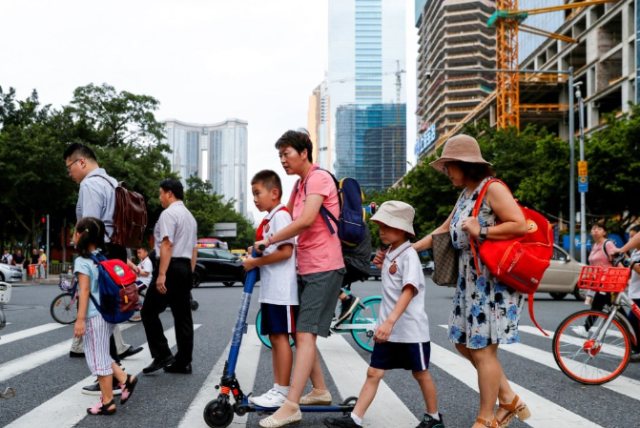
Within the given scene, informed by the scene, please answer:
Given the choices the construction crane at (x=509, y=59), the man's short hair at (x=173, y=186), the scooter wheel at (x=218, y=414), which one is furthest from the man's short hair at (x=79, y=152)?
the construction crane at (x=509, y=59)

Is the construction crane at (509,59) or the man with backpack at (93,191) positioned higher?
the construction crane at (509,59)

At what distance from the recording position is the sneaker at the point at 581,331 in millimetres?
5699

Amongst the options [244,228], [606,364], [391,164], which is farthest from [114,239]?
[391,164]

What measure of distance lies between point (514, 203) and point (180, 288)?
11.0 ft

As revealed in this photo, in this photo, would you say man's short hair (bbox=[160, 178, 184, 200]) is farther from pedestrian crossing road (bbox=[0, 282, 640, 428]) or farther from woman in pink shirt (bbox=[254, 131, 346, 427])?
woman in pink shirt (bbox=[254, 131, 346, 427])

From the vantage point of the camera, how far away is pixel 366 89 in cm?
18738

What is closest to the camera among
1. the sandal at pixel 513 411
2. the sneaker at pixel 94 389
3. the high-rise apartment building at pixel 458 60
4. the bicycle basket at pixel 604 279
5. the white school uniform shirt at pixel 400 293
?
the white school uniform shirt at pixel 400 293

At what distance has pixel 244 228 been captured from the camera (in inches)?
4783

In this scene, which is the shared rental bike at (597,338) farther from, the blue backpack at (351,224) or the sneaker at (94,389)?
the sneaker at (94,389)

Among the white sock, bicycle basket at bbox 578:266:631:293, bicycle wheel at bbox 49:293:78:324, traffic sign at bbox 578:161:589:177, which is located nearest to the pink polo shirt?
the white sock

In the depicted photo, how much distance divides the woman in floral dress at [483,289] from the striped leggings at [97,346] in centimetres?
234

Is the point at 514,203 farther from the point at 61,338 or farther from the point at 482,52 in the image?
the point at 482,52

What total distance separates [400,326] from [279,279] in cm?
80

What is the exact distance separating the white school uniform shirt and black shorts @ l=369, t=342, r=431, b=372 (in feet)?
0.13
